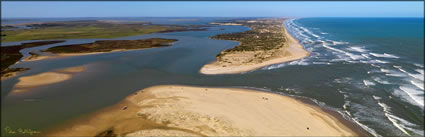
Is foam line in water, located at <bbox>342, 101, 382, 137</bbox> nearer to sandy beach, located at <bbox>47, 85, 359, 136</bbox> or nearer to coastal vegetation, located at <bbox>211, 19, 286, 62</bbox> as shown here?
sandy beach, located at <bbox>47, 85, 359, 136</bbox>

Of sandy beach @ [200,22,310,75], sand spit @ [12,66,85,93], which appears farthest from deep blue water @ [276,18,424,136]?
sand spit @ [12,66,85,93]

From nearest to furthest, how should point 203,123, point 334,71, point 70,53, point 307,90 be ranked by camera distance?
1. point 203,123
2. point 307,90
3. point 334,71
4. point 70,53

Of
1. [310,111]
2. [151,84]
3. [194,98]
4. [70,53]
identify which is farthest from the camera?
[70,53]

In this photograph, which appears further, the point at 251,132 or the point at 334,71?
the point at 334,71

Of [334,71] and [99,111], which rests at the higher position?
[334,71]

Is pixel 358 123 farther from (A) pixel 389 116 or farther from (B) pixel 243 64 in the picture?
(B) pixel 243 64

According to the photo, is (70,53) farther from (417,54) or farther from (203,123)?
(417,54)

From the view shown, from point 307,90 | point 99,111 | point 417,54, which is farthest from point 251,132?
point 417,54
